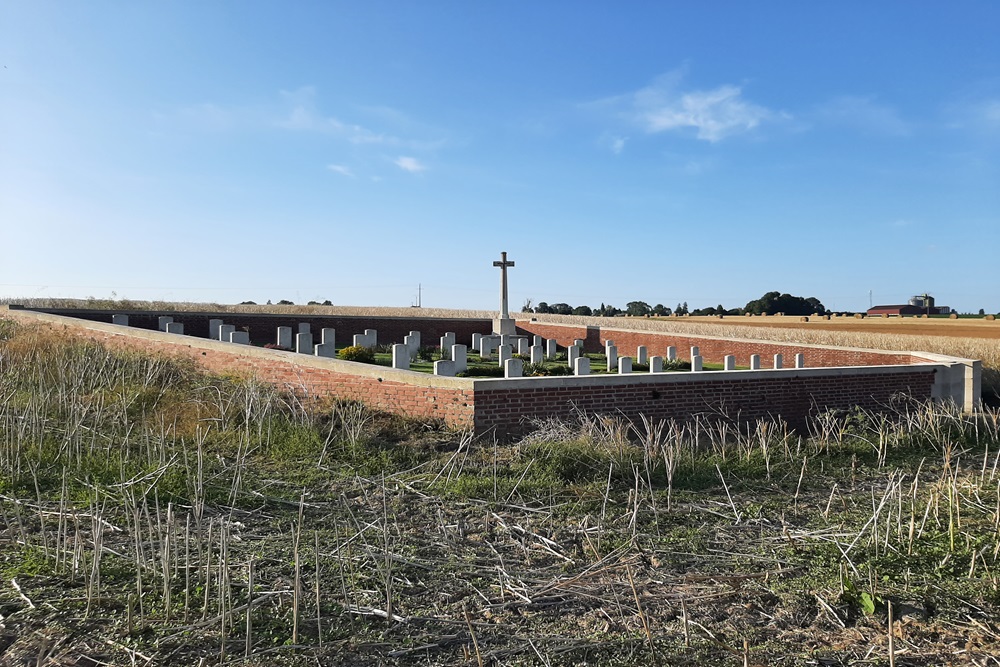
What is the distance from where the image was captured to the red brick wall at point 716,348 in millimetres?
15250

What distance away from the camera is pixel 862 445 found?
8.95m

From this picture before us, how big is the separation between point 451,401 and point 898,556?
196 inches

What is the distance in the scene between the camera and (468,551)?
501 cm

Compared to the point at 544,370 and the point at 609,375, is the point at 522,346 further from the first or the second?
the point at 609,375

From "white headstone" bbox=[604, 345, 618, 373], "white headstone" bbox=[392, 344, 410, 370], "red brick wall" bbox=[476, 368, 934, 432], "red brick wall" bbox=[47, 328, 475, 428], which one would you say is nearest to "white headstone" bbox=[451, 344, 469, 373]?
"white headstone" bbox=[392, 344, 410, 370]

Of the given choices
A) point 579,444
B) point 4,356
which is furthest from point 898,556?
point 4,356

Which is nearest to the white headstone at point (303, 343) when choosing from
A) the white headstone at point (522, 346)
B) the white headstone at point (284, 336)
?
the white headstone at point (284, 336)

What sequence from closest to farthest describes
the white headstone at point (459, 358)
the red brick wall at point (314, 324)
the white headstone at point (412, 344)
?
the white headstone at point (459, 358)
the white headstone at point (412, 344)
the red brick wall at point (314, 324)

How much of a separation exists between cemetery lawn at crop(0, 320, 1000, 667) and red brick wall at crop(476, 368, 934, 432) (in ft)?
1.22

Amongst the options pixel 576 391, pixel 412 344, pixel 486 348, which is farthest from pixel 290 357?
pixel 486 348

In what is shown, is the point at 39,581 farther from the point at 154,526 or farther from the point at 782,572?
the point at 782,572

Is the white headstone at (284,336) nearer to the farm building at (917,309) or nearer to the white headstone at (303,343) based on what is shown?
the white headstone at (303,343)

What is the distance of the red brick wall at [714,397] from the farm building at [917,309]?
62484mm

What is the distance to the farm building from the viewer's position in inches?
2712
